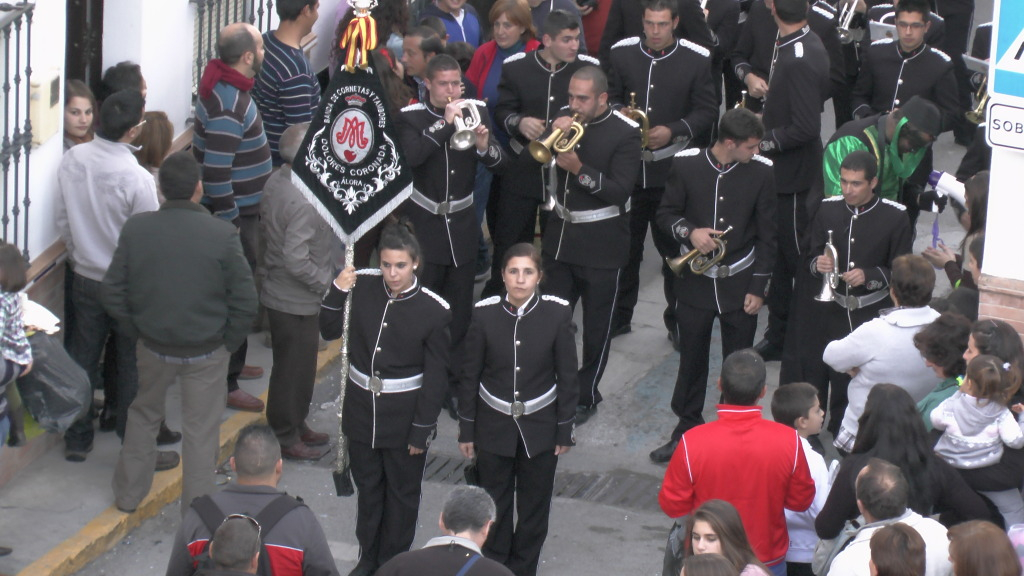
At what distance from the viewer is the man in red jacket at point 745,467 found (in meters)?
6.03

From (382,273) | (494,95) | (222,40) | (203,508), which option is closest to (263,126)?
(222,40)

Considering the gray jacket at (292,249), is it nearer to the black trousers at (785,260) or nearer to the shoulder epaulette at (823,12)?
the black trousers at (785,260)

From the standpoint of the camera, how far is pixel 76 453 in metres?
→ 7.86

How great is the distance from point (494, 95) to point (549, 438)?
3143 millimetres

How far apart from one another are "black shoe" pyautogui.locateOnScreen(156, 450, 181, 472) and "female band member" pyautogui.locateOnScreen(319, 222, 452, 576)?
1260mm

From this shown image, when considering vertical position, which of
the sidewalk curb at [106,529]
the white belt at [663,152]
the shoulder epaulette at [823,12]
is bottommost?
the sidewalk curb at [106,529]

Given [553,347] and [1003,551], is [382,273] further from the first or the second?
[1003,551]

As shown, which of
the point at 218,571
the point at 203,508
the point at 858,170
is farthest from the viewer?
the point at 858,170

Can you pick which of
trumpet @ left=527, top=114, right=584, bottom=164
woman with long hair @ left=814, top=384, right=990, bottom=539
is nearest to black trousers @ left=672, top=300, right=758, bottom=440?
trumpet @ left=527, top=114, right=584, bottom=164

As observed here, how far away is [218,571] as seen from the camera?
4922 millimetres

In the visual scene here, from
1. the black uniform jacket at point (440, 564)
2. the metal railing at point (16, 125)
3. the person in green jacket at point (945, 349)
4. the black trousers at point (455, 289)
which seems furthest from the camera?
the black trousers at point (455, 289)

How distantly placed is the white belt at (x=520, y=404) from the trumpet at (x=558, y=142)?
5.76 ft

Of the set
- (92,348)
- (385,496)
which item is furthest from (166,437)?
(385,496)

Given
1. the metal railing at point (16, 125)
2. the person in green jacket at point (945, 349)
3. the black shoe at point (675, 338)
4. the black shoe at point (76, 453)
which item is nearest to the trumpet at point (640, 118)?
Answer: the black shoe at point (675, 338)
